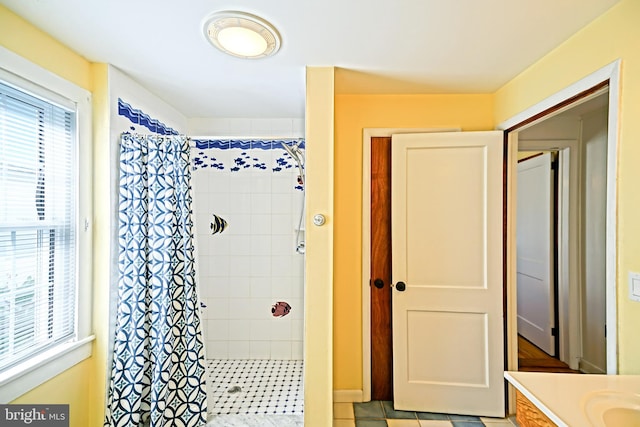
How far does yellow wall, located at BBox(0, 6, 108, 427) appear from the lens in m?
1.39

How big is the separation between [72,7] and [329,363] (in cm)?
209

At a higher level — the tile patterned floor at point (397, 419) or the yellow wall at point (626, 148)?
the yellow wall at point (626, 148)

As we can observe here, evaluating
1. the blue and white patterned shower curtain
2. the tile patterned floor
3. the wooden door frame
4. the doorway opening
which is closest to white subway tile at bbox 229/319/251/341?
the blue and white patterned shower curtain

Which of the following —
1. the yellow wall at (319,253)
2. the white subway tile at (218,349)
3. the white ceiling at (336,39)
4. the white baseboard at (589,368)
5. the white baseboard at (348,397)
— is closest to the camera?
the white ceiling at (336,39)

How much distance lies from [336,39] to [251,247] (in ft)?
6.32

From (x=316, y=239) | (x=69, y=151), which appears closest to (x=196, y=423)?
(x=316, y=239)

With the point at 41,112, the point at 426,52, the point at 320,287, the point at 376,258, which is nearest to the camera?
the point at 41,112

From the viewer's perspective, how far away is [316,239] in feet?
5.90

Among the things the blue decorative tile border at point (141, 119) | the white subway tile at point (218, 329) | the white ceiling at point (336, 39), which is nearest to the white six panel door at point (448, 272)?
the white ceiling at point (336, 39)

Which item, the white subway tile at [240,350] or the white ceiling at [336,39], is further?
the white subway tile at [240,350]

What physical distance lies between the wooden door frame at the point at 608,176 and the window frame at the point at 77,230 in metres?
2.51

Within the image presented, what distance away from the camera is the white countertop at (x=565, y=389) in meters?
0.87

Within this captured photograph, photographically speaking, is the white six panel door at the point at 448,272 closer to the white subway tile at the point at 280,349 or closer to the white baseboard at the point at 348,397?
the white baseboard at the point at 348,397

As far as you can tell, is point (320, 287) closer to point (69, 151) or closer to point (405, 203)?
point (405, 203)
